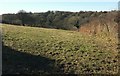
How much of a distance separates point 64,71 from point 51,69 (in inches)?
33.9

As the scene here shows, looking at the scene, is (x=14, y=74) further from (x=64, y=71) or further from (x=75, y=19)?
(x=75, y=19)

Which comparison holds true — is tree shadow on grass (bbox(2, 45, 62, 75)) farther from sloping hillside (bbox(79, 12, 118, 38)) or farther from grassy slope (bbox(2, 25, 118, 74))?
sloping hillside (bbox(79, 12, 118, 38))

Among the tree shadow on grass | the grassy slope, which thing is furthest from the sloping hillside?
the tree shadow on grass

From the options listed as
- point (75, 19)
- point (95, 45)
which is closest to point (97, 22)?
point (95, 45)

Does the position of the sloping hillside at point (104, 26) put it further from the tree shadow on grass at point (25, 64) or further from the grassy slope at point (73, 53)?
the tree shadow on grass at point (25, 64)

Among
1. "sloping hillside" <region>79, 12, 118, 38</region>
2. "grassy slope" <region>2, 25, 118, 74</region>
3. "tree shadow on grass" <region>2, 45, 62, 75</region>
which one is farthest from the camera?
"sloping hillside" <region>79, 12, 118, 38</region>

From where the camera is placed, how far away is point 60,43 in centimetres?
2534

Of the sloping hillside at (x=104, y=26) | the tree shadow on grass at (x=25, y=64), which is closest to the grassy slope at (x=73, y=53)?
the tree shadow on grass at (x=25, y=64)

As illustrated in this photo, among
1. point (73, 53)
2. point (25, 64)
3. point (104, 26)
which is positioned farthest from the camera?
point (104, 26)

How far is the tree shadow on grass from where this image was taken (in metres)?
16.2

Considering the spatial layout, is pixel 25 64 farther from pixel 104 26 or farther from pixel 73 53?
pixel 104 26

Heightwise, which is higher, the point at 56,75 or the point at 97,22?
the point at 97,22

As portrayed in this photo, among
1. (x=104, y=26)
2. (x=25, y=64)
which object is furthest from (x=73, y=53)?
(x=104, y=26)

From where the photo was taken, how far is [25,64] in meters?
17.8
